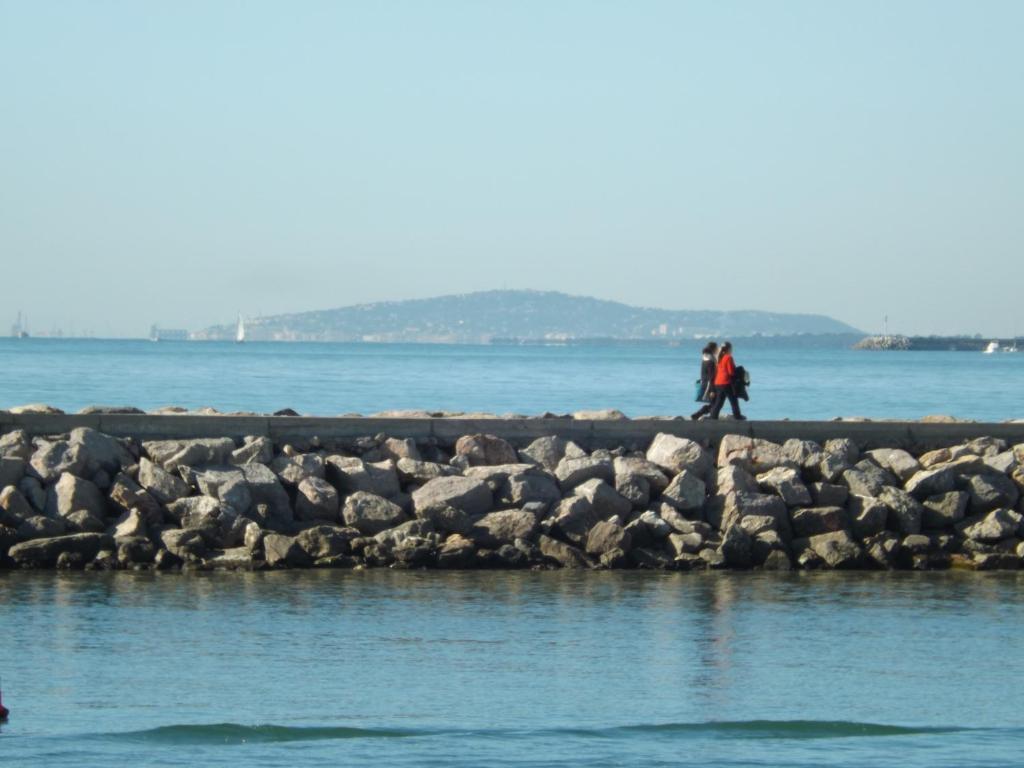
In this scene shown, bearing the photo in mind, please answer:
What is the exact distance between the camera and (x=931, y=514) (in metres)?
18.6

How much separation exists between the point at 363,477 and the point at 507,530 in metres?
1.72

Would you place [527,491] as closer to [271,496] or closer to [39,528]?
[271,496]

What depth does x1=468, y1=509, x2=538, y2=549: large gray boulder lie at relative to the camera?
1772 centimetres

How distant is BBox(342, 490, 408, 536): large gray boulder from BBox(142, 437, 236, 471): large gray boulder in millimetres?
1574

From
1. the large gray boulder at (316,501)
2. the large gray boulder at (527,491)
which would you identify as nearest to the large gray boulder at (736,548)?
the large gray boulder at (527,491)

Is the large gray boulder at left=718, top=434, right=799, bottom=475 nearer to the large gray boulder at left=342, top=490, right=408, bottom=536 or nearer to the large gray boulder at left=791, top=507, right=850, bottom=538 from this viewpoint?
the large gray boulder at left=791, top=507, right=850, bottom=538

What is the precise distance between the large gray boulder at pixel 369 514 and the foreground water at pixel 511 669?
0.78 meters

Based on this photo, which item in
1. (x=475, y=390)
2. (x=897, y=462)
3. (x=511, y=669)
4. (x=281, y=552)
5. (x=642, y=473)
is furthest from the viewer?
(x=475, y=390)

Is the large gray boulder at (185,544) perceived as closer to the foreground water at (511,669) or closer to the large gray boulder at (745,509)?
the foreground water at (511,669)

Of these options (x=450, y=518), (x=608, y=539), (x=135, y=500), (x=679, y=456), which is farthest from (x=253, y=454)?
(x=679, y=456)

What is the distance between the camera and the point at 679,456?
18.8 metres

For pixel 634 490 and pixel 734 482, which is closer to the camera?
pixel 634 490

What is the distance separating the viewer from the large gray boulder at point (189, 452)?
714 inches

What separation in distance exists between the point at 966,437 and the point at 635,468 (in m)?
4.41
